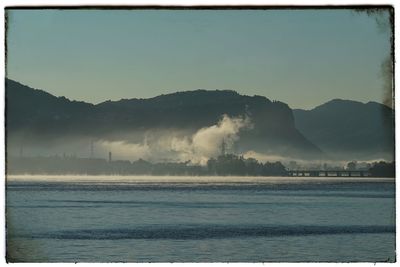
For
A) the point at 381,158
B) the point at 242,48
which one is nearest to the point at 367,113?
the point at 381,158

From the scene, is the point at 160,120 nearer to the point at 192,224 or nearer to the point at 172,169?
the point at 172,169

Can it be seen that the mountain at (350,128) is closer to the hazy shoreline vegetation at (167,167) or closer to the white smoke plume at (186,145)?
the hazy shoreline vegetation at (167,167)

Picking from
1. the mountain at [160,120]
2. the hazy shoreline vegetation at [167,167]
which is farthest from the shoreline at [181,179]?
the mountain at [160,120]

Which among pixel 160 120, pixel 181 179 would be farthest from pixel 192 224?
pixel 160 120

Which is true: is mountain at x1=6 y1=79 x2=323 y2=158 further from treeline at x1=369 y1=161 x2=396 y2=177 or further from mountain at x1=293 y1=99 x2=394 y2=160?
treeline at x1=369 y1=161 x2=396 y2=177
